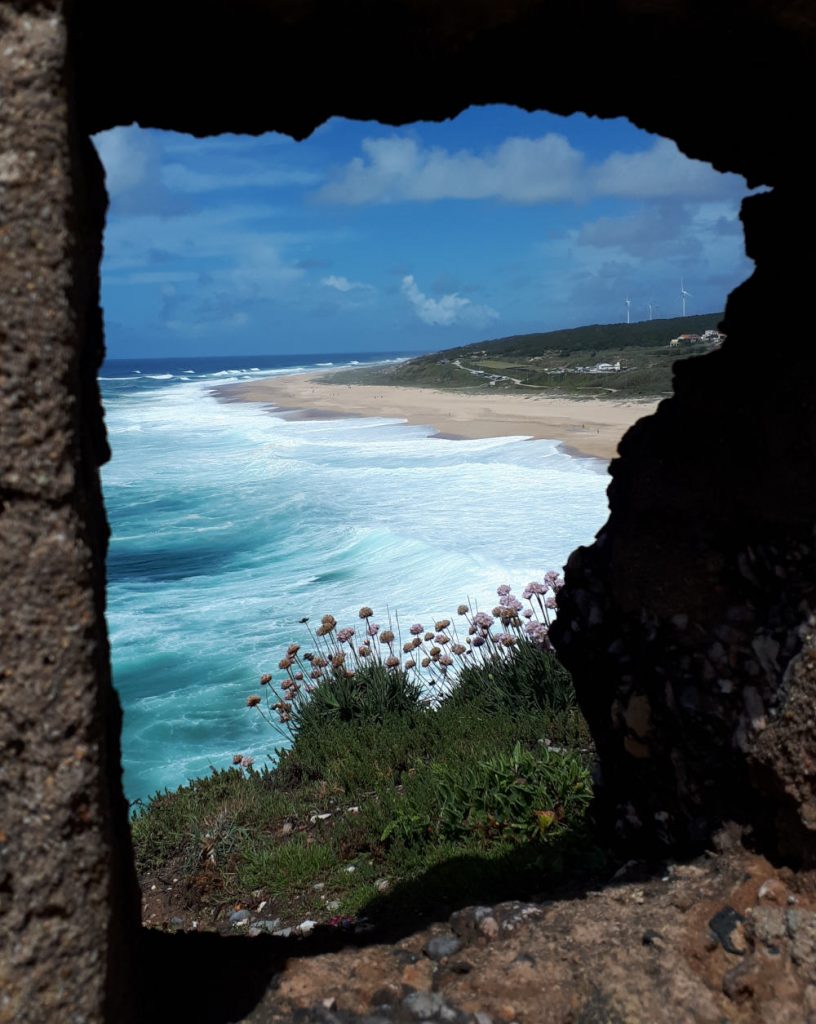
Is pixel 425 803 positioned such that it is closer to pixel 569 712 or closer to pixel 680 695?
pixel 569 712

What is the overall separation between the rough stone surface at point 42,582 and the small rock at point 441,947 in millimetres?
1124

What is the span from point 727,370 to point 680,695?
1.16 meters

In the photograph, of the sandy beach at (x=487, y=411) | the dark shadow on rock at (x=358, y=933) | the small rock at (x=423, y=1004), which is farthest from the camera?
the sandy beach at (x=487, y=411)

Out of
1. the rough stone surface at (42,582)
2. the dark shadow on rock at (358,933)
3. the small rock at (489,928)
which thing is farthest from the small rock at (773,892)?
the rough stone surface at (42,582)

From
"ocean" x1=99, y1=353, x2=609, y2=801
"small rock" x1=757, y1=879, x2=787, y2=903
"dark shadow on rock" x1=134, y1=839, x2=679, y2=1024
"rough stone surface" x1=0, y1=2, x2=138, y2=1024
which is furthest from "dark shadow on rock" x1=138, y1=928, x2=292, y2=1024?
"ocean" x1=99, y1=353, x2=609, y2=801

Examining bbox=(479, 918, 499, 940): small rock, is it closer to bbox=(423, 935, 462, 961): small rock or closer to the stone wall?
bbox=(423, 935, 462, 961): small rock

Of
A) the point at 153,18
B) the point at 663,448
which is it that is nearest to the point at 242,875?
the point at 663,448

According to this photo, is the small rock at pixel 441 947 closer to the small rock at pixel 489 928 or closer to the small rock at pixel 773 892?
the small rock at pixel 489 928

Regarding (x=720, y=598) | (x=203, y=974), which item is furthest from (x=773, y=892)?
(x=203, y=974)

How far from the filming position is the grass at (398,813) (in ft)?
14.6

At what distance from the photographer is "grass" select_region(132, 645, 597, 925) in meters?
4.45

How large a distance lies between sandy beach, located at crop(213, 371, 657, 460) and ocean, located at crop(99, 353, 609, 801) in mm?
1492

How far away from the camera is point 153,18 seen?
2.55m

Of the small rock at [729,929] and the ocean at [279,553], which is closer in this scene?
the small rock at [729,929]
